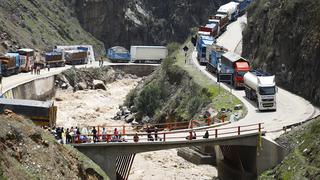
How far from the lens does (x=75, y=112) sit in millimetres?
93188

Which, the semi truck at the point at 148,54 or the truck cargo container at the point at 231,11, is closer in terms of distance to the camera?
the truck cargo container at the point at 231,11

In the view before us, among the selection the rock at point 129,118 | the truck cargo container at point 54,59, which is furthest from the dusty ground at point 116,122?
the truck cargo container at point 54,59

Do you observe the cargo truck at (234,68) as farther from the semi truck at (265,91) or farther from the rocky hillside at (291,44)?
the semi truck at (265,91)

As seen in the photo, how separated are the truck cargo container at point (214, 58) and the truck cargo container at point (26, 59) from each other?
29.2 meters

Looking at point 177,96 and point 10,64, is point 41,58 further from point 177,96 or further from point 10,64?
point 177,96

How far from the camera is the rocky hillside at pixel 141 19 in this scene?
14712 cm

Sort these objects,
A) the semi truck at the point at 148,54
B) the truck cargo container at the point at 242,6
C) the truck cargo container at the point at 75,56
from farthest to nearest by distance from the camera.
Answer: the truck cargo container at the point at 242,6
the semi truck at the point at 148,54
the truck cargo container at the point at 75,56

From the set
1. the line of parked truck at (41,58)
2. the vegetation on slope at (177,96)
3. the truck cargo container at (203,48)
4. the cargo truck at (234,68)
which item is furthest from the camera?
the line of parked truck at (41,58)

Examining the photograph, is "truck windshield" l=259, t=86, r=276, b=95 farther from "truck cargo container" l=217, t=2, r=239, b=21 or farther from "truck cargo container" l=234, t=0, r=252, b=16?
"truck cargo container" l=234, t=0, r=252, b=16

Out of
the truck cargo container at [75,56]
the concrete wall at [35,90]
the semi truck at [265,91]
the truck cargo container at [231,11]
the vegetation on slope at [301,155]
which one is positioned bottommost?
the concrete wall at [35,90]

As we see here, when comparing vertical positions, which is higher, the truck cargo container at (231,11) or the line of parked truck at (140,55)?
the truck cargo container at (231,11)

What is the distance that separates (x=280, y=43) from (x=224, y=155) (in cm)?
2523

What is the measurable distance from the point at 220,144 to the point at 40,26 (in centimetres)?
7861

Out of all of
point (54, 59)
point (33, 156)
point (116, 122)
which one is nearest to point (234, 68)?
point (116, 122)
